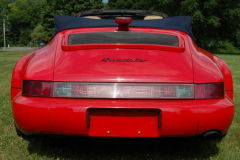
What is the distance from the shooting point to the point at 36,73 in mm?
2359

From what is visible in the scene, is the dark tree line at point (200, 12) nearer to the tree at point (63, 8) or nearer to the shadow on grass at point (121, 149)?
the tree at point (63, 8)

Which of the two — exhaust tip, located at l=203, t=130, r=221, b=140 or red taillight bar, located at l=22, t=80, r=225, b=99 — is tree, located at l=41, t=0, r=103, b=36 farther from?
exhaust tip, located at l=203, t=130, r=221, b=140

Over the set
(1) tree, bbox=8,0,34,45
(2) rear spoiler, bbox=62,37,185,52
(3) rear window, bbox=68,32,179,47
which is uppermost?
(3) rear window, bbox=68,32,179,47

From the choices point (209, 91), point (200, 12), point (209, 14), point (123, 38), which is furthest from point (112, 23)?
point (209, 14)

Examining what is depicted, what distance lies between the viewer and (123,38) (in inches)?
106

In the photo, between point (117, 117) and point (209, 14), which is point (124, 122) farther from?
point (209, 14)

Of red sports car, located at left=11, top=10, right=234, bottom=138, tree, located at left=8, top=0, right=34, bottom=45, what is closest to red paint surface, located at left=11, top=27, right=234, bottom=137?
red sports car, located at left=11, top=10, right=234, bottom=138

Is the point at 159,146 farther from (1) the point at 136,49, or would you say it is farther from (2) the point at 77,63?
(2) the point at 77,63

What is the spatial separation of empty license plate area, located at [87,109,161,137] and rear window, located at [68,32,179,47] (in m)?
0.71

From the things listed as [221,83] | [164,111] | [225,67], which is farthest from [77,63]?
[225,67]

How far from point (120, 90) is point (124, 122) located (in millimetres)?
262

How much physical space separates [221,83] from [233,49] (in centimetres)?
5201

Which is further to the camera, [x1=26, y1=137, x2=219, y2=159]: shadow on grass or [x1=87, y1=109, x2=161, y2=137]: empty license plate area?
[x1=26, y1=137, x2=219, y2=159]: shadow on grass

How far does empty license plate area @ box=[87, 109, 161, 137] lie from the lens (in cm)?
226
